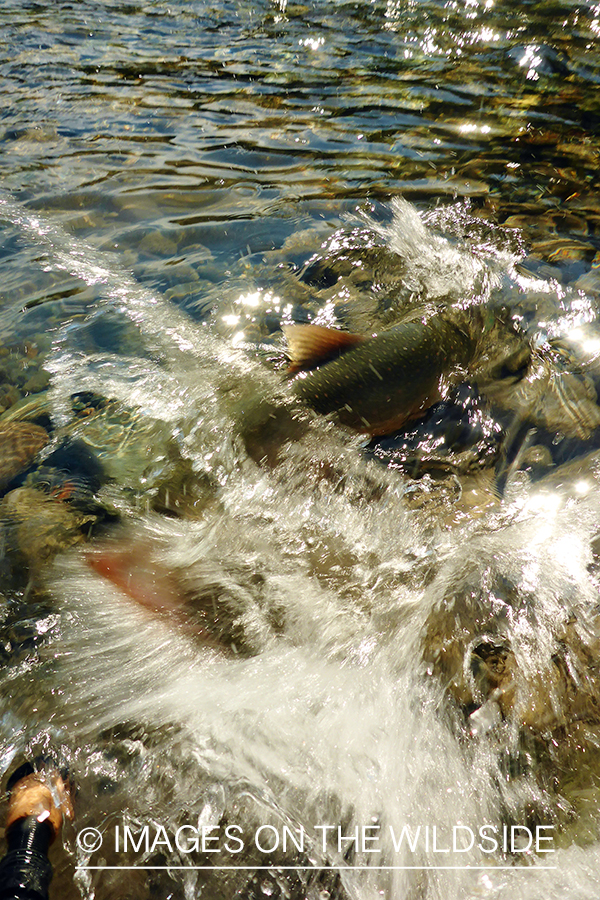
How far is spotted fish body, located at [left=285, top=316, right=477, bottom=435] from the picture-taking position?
336 centimetres

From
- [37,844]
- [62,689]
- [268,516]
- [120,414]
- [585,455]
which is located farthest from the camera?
[120,414]

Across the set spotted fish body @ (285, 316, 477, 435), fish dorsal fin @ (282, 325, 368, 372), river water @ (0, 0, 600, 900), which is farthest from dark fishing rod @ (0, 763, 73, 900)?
fish dorsal fin @ (282, 325, 368, 372)

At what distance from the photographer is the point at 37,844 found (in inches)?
78.0

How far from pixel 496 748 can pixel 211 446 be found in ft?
7.29

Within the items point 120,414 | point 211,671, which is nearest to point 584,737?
point 211,671

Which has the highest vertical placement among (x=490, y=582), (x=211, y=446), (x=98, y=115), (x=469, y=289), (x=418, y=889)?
(x=98, y=115)

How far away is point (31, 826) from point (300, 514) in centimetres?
184

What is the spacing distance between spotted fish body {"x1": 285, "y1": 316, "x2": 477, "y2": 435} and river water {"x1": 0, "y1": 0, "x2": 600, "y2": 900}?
0.14 meters

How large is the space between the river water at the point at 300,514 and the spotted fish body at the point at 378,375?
0.14m

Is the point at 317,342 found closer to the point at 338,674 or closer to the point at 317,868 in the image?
the point at 338,674

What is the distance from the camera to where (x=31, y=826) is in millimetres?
2010

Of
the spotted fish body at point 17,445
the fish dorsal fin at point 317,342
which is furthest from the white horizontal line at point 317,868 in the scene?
the fish dorsal fin at point 317,342

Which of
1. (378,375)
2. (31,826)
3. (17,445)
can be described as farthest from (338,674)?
(17,445)

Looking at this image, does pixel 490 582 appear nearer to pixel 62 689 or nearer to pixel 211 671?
pixel 211 671
